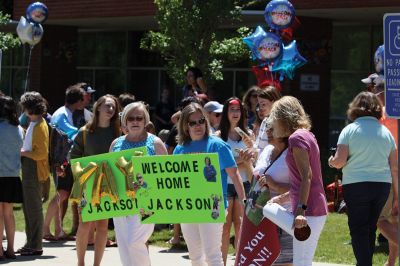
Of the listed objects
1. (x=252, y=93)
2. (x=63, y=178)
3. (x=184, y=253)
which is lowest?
(x=184, y=253)

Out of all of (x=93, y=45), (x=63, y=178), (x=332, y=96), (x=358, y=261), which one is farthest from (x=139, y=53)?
(x=358, y=261)

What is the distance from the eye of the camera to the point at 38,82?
96.6 ft

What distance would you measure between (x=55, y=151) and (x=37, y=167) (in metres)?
0.41

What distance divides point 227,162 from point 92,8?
18321 mm

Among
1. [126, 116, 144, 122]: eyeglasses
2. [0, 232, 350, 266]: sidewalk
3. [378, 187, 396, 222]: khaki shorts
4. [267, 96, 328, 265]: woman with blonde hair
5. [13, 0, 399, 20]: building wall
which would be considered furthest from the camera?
[13, 0, 399, 20]: building wall

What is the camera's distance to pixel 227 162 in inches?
344

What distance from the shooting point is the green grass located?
1166cm

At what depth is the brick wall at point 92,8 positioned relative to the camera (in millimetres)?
24936

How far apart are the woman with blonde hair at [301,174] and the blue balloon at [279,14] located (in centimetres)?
681

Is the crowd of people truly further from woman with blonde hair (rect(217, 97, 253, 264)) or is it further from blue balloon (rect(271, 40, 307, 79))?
blue balloon (rect(271, 40, 307, 79))

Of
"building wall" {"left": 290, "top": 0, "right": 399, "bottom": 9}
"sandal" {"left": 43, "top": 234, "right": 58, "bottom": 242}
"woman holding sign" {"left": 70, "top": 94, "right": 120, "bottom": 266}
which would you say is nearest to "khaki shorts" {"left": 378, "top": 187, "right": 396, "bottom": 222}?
"woman holding sign" {"left": 70, "top": 94, "right": 120, "bottom": 266}

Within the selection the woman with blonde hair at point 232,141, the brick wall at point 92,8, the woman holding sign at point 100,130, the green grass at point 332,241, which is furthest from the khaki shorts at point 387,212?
the brick wall at point 92,8

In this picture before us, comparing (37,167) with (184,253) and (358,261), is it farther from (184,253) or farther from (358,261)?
(358,261)

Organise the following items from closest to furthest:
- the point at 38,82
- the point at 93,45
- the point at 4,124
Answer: the point at 4,124 < the point at 38,82 < the point at 93,45
